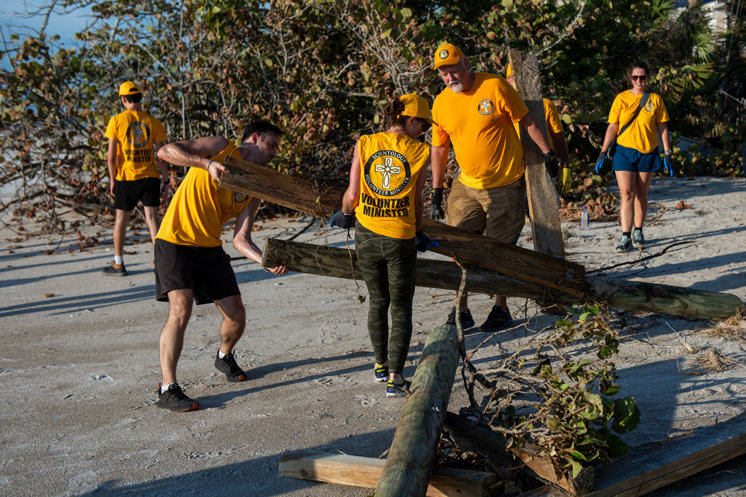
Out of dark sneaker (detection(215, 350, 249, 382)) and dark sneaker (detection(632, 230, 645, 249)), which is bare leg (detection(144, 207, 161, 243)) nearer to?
dark sneaker (detection(215, 350, 249, 382))

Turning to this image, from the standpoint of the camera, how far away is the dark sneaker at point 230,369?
16.9ft

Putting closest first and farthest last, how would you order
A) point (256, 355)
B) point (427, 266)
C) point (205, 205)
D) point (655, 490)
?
point (655, 490) < point (205, 205) < point (427, 266) < point (256, 355)

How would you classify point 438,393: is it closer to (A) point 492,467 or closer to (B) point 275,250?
(A) point 492,467

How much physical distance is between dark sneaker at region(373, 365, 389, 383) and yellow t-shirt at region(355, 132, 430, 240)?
98 cm

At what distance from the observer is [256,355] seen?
570 cm

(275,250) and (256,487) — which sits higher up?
(275,250)

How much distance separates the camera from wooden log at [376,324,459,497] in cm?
291

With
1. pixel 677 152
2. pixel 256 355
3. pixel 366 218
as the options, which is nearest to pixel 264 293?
pixel 256 355

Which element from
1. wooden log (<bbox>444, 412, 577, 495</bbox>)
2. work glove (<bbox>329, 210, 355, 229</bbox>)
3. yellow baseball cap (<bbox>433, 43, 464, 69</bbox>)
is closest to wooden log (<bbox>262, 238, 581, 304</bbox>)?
work glove (<bbox>329, 210, 355, 229</bbox>)

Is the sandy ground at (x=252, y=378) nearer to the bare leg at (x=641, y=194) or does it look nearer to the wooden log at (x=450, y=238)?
the bare leg at (x=641, y=194)

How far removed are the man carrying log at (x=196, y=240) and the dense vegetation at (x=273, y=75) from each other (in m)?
5.64

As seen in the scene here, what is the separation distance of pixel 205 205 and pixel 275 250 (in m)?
0.56

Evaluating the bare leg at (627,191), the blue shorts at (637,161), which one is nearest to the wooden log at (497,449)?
the bare leg at (627,191)

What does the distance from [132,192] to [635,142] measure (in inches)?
231
